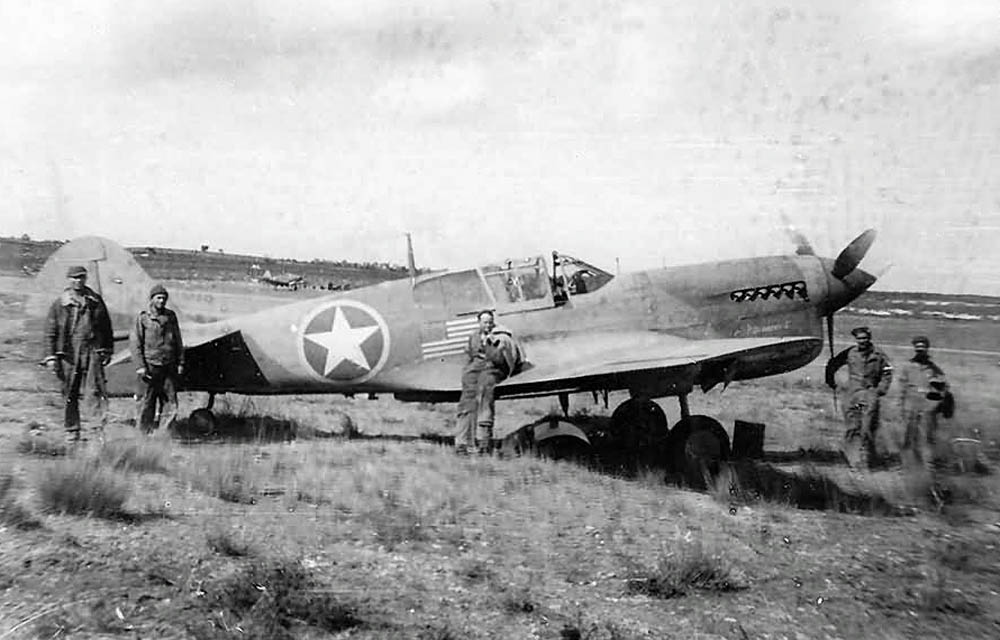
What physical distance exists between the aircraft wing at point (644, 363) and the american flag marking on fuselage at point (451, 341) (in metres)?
0.20

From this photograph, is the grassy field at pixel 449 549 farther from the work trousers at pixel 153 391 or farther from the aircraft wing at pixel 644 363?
the aircraft wing at pixel 644 363

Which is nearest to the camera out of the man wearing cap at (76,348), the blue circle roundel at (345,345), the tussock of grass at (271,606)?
the tussock of grass at (271,606)

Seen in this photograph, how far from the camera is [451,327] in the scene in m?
5.95

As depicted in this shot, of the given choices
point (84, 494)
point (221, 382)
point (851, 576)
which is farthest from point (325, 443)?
point (851, 576)

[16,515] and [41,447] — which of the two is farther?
[41,447]

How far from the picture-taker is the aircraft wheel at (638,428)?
6.22 m

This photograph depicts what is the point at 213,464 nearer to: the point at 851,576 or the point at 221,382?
the point at 221,382

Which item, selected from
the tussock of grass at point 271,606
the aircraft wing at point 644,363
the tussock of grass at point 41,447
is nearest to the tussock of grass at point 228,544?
the tussock of grass at point 271,606

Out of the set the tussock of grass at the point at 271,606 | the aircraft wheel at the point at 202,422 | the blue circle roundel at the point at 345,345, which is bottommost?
the tussock of grass at the point at 271,606

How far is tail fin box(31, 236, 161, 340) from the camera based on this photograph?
5461 millimetres

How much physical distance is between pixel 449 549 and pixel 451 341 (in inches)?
98.5

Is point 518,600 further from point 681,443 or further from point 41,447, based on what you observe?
point 41,447

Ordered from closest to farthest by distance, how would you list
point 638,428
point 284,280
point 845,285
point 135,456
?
1. point 135,456
2. point 638,428
3. point 845,285
4. point 284,280

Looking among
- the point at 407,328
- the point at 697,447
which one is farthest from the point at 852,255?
the point at 407,328
